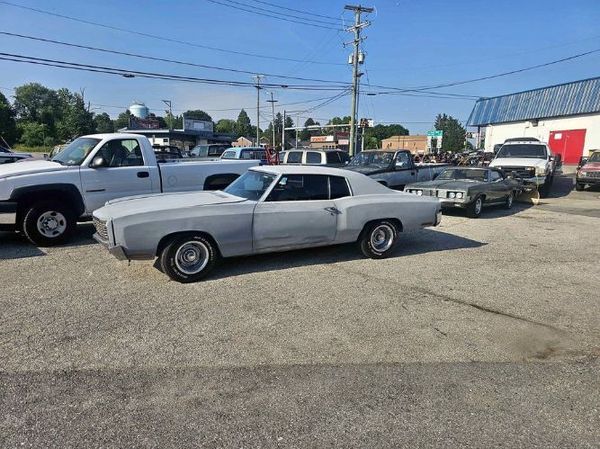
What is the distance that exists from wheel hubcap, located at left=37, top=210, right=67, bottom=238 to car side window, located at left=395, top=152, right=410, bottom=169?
9417mm

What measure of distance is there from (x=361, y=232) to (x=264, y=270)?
5.42 ft

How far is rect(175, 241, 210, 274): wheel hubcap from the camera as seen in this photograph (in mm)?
5199

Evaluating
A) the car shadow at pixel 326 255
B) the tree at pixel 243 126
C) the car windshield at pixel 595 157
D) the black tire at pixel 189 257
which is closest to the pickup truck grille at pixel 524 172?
the car windshield at pixel 595 157

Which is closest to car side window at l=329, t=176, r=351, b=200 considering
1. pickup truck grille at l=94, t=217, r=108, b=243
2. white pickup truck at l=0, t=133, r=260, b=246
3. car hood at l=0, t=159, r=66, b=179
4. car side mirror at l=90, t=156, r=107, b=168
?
pickup truck grille at l=94, t=217, r=108, b=243

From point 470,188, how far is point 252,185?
22.5 feet

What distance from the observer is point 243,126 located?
150375mm

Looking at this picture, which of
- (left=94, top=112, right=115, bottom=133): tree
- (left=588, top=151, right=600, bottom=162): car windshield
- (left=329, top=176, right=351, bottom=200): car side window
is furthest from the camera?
(left=94, top=112, right=115, bottom=133): tree

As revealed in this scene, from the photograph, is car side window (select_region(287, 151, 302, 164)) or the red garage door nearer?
car side window (select_region(287, 151, 302, 164))

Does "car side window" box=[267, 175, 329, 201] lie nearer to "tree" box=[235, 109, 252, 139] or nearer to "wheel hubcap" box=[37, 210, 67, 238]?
"wheel hubcap" box=[37, 210, 67, 238]

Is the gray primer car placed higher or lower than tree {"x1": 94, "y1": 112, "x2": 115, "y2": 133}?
lower

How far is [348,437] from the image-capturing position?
2600 millimetres

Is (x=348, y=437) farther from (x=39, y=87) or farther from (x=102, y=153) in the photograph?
(x=39, y=87)

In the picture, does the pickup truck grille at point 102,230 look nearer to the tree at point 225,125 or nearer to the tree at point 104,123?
the tree at point 104,123

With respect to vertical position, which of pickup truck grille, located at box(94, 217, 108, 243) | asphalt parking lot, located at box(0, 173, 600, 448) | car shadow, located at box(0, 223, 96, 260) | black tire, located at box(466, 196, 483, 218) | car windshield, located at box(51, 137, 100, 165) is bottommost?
asphalt parking lot, located at box(0, 173, 600, 448)
